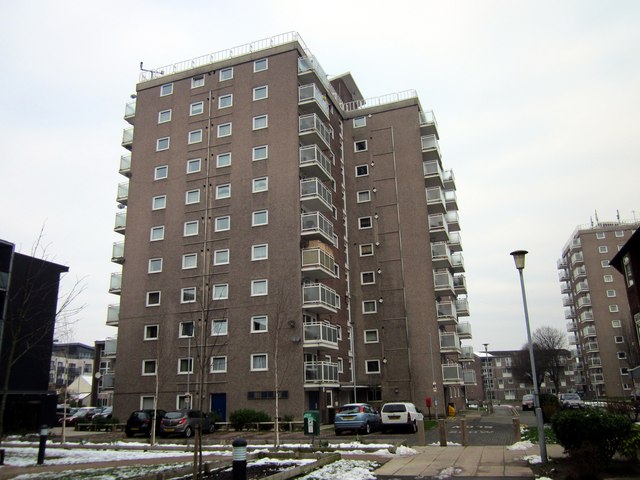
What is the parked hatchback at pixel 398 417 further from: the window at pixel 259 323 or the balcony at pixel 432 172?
the balcony at pixel 432 172

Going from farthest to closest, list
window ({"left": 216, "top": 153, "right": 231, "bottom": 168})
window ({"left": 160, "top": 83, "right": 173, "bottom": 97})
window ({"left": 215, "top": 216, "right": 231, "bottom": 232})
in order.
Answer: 1. window ({"left": 160, "top": 83, "right": 173, "bottom": 97})
2. window ({"left": 216, "top": 153, "right": 231, "bottom": 168})
3. window ({"left": 215, "top": 216, "right": 231, "bottom": 232})

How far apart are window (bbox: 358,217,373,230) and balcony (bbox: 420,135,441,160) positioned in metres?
8.16

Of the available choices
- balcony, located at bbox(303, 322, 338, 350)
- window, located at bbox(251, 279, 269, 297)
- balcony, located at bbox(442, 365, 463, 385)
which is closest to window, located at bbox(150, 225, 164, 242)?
window, located at bbox(251, 279, 269, 297)

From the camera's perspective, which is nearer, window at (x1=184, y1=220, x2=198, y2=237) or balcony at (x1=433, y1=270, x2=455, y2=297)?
window at (x1=184, y1=220, x2=198, y2=237)

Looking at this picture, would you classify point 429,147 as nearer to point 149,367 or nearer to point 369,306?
point 369,306

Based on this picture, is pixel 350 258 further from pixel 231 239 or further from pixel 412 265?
pixel 231 239

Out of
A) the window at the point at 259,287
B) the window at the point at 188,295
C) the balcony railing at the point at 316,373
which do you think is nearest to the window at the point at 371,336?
the balcony railing at the point at 316,373

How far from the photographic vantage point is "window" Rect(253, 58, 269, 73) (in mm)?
41625

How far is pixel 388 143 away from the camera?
47.8m

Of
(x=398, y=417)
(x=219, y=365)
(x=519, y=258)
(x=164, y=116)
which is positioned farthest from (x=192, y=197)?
(x=519, y=258)

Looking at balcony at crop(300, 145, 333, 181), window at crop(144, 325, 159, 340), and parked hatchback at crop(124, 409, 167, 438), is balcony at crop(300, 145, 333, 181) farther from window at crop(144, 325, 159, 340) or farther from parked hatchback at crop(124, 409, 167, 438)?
parked hatchback at crop(124, 409, 167, 438)

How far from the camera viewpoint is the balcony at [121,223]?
4191 centimetres

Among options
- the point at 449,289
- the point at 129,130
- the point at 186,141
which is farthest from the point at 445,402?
the point at 129,130

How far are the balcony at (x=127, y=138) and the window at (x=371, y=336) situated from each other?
2429 centimetres
